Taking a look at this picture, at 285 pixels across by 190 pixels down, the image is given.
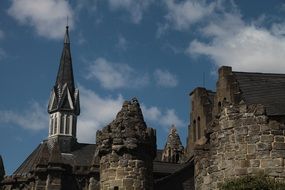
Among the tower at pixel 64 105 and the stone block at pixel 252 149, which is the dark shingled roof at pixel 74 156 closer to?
the tower at pixel 64 105

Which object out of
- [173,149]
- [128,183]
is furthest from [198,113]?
[128,183]

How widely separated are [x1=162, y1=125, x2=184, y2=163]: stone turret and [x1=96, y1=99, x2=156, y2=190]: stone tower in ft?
73.5

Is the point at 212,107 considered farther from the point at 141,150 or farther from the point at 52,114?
the point at 52,114

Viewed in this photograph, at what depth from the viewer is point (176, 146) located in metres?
47.5

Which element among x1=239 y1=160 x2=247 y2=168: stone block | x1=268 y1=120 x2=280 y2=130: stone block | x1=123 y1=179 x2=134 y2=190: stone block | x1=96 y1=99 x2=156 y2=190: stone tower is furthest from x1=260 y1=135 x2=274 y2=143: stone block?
x1=123 y1=179 x2=134 y2=190: stone block

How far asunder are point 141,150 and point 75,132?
49.8 metres

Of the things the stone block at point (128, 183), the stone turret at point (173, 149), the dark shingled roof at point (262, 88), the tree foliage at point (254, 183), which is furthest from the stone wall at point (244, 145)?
the stone turret at point (173, 149)

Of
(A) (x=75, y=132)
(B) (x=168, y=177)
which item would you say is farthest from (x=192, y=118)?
(A) (x=75, y=132)

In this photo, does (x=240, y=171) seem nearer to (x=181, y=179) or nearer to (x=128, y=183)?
(x=128, y=183)

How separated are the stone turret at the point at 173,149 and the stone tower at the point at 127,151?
73.5 ft

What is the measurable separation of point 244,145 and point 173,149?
29243 millimetres

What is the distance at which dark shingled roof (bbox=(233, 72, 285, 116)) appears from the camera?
22.6 meters

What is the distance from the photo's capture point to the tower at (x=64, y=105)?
235 feet

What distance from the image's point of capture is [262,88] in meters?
23.7
